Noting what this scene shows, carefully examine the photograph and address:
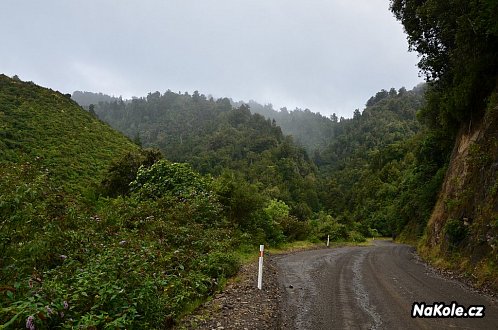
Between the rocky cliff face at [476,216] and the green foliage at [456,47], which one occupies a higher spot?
the green foliage at [456,47]

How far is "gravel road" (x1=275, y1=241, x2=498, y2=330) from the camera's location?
6730mm

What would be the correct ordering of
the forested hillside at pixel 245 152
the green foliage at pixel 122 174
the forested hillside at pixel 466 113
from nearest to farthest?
the forested hillside at pixel 466 113, the green foliage at pixel 122 174, the forested hillside at pixel 245 152

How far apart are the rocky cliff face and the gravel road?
43.5 inches

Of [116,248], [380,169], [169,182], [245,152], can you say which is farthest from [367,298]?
[245,152]

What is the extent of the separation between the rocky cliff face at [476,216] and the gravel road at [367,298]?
1.11 metres

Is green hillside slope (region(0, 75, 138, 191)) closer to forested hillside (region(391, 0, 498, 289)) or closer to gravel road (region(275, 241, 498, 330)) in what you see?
gravel road (region(275, 241, 498, 330))

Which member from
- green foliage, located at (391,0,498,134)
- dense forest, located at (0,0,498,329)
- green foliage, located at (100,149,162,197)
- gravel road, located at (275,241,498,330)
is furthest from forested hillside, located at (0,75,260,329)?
green foliage, located at (391,0,498,134)

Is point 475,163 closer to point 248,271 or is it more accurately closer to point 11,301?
point 248,271

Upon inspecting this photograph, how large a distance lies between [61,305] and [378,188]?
3340 inches

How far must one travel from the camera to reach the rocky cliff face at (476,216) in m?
11.7

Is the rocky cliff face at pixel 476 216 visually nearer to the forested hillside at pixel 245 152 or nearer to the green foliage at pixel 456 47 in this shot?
the green foliage at pixel 456 47

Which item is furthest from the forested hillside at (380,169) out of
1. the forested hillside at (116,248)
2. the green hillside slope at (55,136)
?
the green hillside slope at (55,136)

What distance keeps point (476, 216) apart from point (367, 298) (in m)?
8.21

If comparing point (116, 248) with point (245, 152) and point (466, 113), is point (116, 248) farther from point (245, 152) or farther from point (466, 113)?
point (245, 152)
